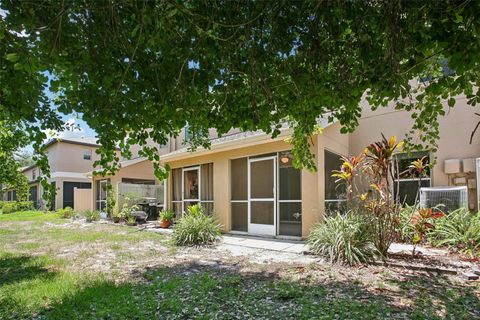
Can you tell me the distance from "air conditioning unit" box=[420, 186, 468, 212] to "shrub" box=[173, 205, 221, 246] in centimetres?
596

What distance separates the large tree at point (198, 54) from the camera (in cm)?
260

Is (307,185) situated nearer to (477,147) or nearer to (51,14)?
(477,147)

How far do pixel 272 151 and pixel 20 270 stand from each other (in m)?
6.87

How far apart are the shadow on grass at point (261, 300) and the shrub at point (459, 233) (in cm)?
200

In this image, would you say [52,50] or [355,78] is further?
[355,78]

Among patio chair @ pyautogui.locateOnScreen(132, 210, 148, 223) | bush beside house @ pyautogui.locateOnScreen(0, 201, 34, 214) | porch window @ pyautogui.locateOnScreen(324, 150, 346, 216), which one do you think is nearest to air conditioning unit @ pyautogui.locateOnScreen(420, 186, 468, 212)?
porch window @ pyautogui.locateOnScreen(324, 150, 346, 216)

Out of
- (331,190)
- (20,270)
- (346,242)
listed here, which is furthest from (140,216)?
(346,242)

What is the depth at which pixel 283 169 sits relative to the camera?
32.7 feet

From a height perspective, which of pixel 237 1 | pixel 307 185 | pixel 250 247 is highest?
pixel 237 1

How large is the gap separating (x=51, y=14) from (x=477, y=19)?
3282mm

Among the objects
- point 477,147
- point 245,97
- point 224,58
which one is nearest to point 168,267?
point 245,97

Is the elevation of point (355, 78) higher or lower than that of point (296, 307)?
higher

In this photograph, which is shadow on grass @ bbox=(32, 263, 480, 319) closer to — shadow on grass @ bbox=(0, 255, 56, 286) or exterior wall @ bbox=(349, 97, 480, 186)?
shadow on grass @ bbox=(0, 255, 56, 286)

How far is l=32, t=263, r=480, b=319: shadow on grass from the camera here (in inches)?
156
